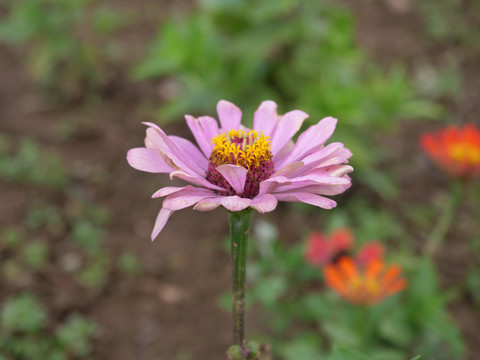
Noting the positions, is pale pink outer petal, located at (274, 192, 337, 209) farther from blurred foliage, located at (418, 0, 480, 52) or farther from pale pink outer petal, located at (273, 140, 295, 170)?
blurred foliage, located at (418, 0, 480, 52)

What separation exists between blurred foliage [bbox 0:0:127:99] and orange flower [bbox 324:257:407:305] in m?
2.15

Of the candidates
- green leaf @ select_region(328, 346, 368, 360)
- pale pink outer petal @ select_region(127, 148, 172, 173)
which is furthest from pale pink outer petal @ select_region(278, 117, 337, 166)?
green leaf @ select_region(328, 346, 368, 360)

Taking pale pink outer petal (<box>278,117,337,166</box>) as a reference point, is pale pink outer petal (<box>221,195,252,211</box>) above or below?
below

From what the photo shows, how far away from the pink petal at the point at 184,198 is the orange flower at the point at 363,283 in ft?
2.89

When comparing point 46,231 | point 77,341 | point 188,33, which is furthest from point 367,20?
point 77,341

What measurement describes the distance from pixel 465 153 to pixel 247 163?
53.7 inches

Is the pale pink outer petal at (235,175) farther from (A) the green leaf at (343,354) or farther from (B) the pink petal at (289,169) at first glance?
(A) the green leaf at (343,354)

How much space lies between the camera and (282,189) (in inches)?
34.5

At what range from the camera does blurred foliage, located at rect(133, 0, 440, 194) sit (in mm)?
2426

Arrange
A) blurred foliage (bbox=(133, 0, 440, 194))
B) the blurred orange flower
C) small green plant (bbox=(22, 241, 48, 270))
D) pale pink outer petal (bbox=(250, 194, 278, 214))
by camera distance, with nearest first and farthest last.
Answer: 1. pale pink outer petal (bbox=(250, 194, 278, 214))
2. the blurred orange flower
3. small green plant (bbox=(22, 241, 48, 270))
4. blurred foliage (bbox=(133, 0, 440, 194))

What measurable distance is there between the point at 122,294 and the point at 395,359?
44.7 inches

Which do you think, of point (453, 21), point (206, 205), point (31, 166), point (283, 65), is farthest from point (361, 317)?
point (453, 21)

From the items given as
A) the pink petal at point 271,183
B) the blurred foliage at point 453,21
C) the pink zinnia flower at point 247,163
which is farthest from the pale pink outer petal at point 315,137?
the blurred foliage at point 453,21

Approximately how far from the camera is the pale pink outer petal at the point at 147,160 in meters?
0.86
